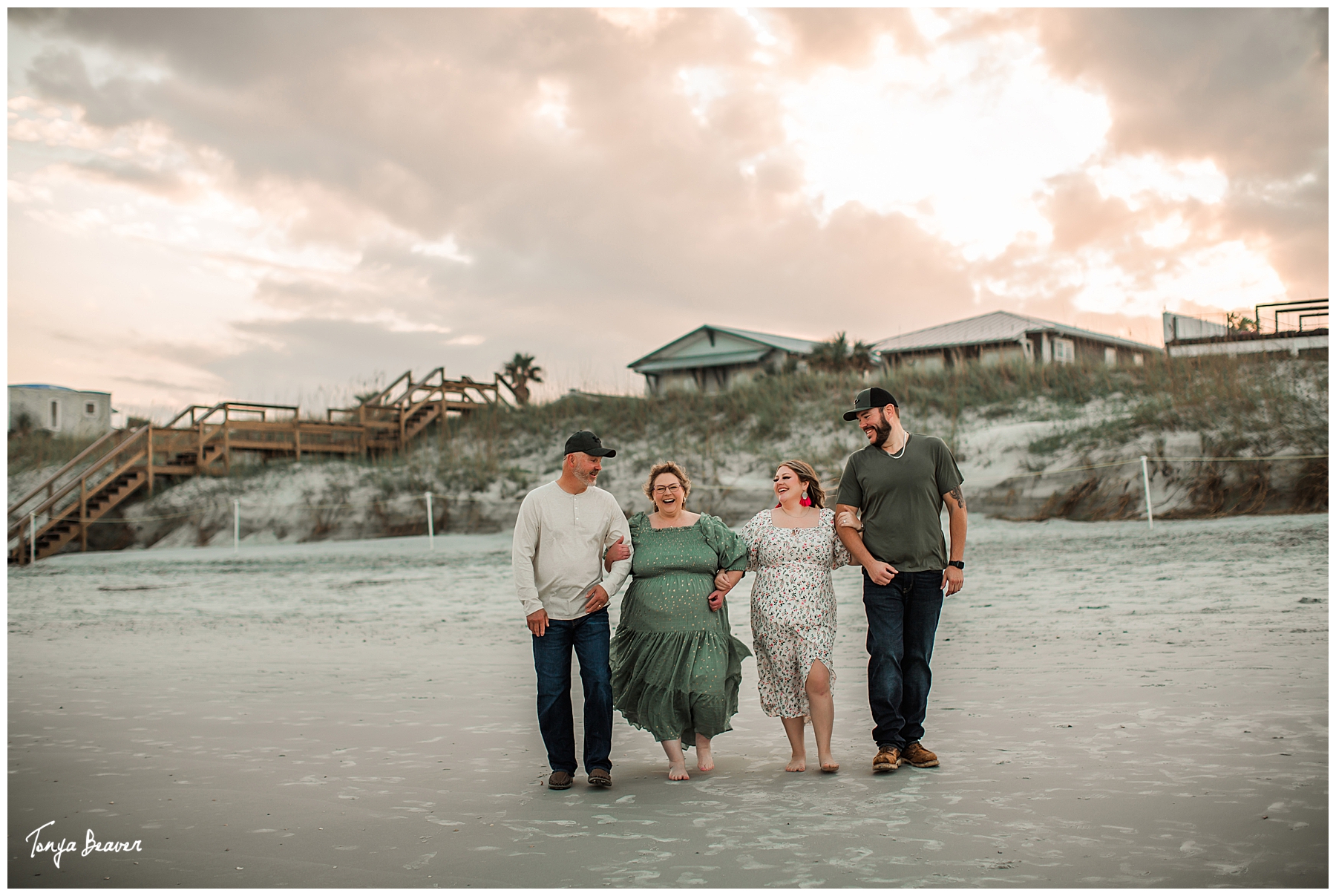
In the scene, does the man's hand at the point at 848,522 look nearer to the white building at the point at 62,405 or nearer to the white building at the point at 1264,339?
the white building at the point at 1264,339

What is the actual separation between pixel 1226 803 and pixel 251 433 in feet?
92.0

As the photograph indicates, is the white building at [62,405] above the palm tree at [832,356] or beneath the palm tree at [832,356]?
above

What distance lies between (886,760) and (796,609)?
74 centimetres

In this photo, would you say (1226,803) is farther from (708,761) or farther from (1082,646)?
(1082,646)

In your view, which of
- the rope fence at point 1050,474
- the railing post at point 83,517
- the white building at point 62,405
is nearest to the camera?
the rope fence at point 1050,474

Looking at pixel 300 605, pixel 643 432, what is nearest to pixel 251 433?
pixel 643 432

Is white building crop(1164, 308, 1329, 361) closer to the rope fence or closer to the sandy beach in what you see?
the rope fence

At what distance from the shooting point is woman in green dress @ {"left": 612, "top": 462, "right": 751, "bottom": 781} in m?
4.79

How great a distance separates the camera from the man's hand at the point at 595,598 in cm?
477

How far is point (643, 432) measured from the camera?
25703mm

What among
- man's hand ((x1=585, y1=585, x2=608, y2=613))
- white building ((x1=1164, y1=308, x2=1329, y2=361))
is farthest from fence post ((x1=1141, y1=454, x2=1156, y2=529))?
man's hand ((x1=585, y1=585, x2=608, y2=613))

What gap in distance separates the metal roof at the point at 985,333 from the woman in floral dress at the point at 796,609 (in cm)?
3061

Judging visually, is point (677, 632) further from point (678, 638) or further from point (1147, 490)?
point (1147, 490)
